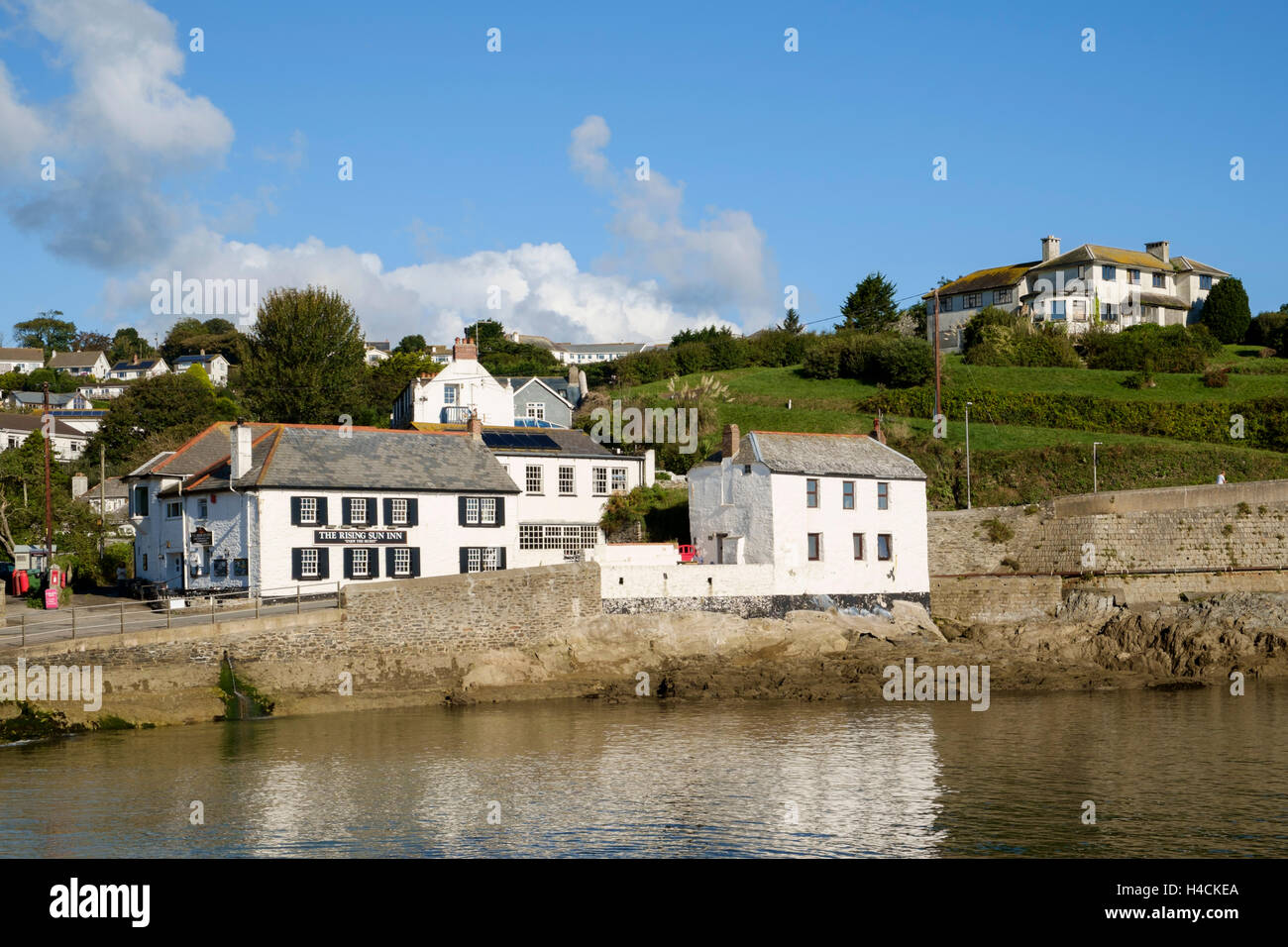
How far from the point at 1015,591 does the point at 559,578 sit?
60.9ft

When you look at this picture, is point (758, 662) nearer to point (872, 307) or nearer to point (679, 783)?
point (679, 783)

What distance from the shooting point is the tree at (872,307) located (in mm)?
87688

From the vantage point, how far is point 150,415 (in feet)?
260

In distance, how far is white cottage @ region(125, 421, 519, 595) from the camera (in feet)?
129

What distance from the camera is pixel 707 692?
35406 mm

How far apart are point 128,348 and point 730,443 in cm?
14542

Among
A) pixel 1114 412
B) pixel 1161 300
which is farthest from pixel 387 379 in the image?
pixel 1161 300

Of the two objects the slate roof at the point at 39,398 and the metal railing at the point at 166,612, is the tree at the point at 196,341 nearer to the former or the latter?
the slate roof at the point at 39,398

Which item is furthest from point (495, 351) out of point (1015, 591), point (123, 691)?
point (123, 691)

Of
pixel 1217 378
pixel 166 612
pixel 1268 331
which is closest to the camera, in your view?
pixel 166 612

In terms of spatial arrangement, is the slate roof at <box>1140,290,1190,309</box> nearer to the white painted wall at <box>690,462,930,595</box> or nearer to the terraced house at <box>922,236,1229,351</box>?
the terraced house at <box>922,236,1229,351</box>

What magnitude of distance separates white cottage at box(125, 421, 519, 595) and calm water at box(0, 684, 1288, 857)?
8.94 m

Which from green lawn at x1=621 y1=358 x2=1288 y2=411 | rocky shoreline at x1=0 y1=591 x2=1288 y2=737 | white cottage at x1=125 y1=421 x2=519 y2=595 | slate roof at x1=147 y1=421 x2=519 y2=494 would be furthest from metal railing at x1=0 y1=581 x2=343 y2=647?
green lawn at x1=621 y1=358 x2=1288 y2=411

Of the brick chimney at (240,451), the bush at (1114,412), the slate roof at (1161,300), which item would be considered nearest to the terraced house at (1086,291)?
the slate roof at (1161,300)
